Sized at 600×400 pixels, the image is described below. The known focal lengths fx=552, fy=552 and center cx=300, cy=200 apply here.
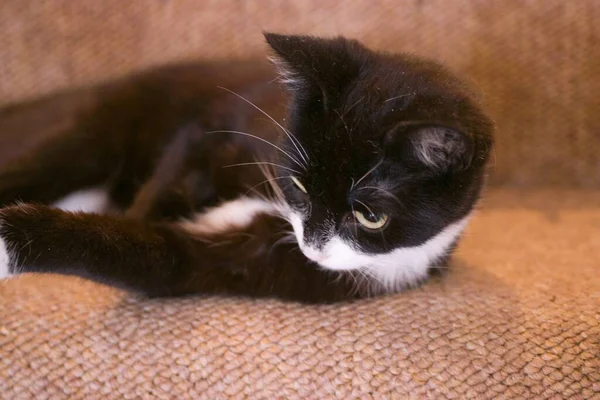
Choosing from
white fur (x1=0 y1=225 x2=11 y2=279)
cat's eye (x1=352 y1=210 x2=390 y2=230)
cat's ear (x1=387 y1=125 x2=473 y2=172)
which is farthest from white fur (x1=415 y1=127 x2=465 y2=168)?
white fur (x1=0 y1=225 x2=11 y2=279)

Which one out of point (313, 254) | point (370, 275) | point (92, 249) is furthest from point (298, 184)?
point (92, 249)

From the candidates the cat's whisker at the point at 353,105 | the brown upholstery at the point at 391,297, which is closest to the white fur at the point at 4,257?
the brown upholstery at the point at 391,297

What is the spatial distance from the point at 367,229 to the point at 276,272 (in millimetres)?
234

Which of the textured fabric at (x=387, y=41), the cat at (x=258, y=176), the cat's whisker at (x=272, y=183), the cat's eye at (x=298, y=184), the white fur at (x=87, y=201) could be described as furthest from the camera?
the textured fabric at (x=387, y=41)

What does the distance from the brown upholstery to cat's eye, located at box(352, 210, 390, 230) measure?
0.17 metres

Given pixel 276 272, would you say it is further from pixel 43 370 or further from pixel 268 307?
pixel 43 370

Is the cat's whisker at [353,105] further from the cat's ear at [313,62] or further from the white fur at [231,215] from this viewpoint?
the white fur at [231,215]

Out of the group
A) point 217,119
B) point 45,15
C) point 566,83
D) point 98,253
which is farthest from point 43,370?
point 566,83

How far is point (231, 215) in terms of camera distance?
1.26m

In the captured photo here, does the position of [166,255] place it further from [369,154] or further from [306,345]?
[369,154]

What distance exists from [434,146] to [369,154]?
4.8 inches

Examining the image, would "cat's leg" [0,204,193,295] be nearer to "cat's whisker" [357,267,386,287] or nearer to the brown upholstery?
the brown upholstery

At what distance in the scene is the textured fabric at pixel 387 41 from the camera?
1.73 meters

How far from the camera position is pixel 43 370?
3.09 feet
